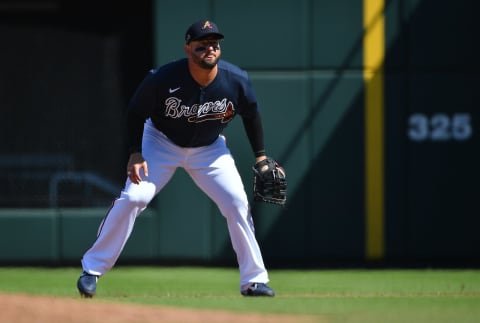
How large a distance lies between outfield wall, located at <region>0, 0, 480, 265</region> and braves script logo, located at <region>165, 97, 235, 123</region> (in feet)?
11.7

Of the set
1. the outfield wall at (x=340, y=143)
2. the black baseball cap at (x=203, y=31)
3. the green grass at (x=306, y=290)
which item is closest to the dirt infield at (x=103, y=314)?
the green grass at (x=306, y=290)

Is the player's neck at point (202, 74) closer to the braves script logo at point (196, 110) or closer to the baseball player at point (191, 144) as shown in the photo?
the baseball player at point (191, 144)

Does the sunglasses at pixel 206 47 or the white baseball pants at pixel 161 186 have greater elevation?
the sunglasses at pixel 206 47

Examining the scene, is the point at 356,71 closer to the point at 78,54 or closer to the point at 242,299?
the point at 78,54

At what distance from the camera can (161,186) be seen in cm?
709

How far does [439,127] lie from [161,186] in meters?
4.46

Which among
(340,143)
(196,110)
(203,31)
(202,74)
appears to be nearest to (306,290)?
(196,110)

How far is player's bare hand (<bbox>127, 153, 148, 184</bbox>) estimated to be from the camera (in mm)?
6914

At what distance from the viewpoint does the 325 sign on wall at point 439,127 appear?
424 inches

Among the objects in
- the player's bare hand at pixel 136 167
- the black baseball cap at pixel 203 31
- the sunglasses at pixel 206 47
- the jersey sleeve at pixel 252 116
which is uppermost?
the black baseball cap at pixel 203 31

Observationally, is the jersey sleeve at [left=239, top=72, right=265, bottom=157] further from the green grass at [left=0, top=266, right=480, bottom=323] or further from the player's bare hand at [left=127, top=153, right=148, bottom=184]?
the green grass at [left=0, top=266, right=480, bottom=323]

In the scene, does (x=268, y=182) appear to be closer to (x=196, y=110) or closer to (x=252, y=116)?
(x=252, y=116)

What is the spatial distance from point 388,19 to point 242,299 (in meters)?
4.79

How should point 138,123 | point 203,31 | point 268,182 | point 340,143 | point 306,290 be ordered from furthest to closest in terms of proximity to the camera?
point 340,143
point 306,290
point 268,182
point 138,123
point 203,31
